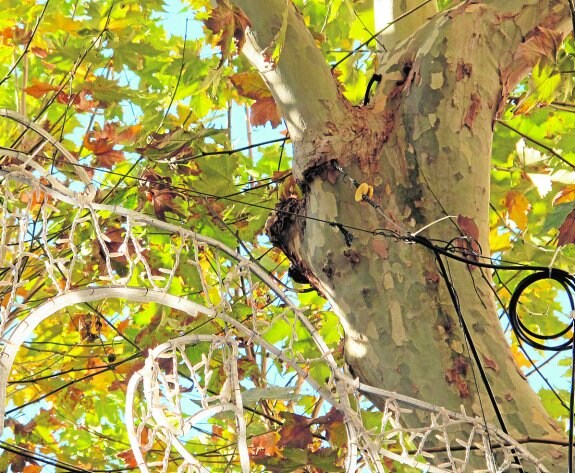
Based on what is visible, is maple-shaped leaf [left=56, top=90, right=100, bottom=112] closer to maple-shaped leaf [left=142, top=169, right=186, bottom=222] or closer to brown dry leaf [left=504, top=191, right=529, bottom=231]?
maple-shaped leaf [left=142, top=169, right=186, bottom=222]

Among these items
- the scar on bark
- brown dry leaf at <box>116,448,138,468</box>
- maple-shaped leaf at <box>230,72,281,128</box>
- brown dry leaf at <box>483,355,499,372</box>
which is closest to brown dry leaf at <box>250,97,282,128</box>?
maple-shaped leaf at <box>230,72,281,128</box>

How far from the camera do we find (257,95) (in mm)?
1692

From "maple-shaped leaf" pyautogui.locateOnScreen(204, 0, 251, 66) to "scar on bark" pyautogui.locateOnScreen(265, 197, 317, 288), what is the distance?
29cm

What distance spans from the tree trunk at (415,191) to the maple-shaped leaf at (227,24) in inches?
1.3

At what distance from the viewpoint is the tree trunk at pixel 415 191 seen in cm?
112

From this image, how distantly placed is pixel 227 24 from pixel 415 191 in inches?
17.5

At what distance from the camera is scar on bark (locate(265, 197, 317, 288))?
1.31 m

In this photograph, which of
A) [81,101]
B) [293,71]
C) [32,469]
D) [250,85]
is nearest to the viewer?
[293,71]

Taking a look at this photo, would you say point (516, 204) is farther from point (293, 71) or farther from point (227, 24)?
point (227, 24)

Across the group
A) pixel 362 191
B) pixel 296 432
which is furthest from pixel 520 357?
pixel 362 191

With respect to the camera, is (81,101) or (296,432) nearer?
(296,432)

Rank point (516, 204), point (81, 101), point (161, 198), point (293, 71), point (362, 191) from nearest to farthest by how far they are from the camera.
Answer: point (362, 191) → point (293, 71) → point (161, 198) → point (81, 101) → point (516, 204)

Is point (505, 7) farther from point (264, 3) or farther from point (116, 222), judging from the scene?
point (116, 222)

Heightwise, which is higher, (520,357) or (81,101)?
(81,101)
